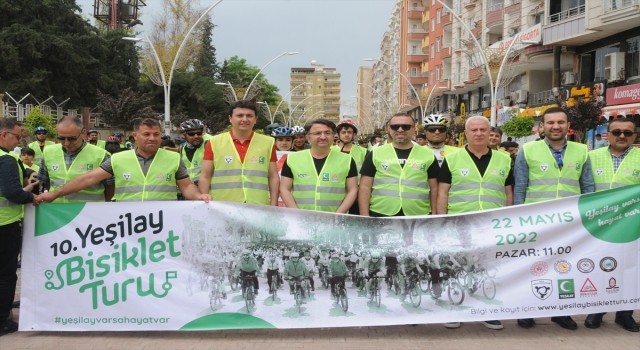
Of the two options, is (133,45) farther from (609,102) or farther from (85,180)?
(85,180)

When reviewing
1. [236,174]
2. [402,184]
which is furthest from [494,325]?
[236,174]

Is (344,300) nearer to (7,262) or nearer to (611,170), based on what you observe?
(611,170)

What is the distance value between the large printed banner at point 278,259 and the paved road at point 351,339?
0.44 feet

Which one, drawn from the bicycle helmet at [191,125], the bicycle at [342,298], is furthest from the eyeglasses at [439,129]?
the bicycle helmet at [191,125]

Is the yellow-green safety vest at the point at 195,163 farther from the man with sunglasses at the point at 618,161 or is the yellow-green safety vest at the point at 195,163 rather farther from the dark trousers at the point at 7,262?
the man with sunglasses at the point at 618,161

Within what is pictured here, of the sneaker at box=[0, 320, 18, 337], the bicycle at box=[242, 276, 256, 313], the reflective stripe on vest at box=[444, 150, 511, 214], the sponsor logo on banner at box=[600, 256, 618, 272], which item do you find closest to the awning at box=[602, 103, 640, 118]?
the sponsor logo on banner at box=[600, 256, 618, 272]

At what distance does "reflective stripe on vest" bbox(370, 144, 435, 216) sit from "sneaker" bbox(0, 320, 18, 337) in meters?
3.87

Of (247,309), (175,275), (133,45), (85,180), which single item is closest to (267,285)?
(247,309)

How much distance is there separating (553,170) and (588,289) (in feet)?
4.12

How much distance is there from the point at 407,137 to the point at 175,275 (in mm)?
2770

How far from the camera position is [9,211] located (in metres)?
6.20

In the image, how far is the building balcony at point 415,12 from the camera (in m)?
81.3

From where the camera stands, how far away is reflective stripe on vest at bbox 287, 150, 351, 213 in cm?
659

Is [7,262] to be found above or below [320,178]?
below
